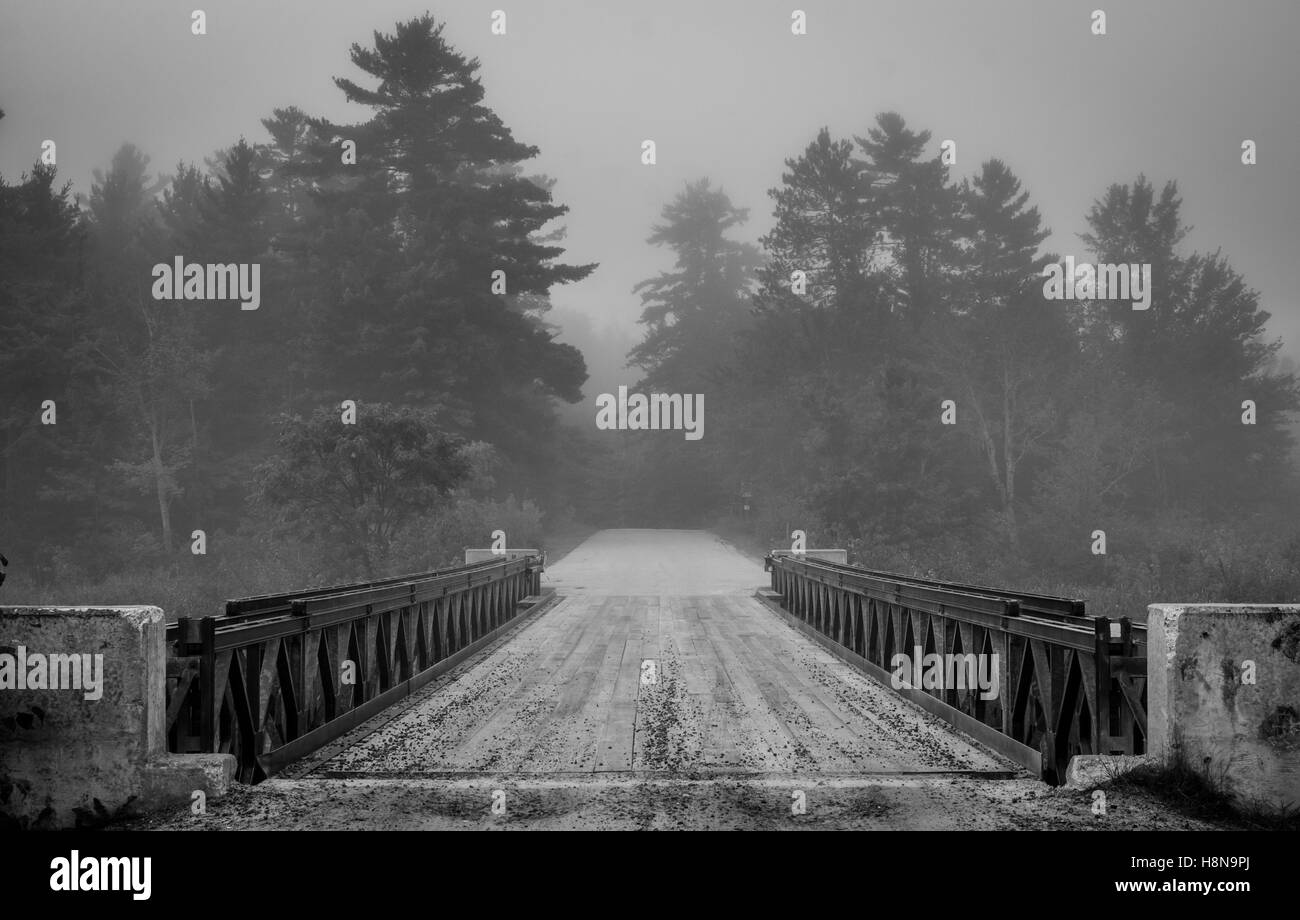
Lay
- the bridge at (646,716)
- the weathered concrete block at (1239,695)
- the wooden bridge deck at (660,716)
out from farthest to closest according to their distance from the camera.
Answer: the wooden bridge deck at (660,716), the bridge at (646,716), the weathered concrete block at (1239,695)

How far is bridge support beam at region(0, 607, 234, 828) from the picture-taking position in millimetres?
5453

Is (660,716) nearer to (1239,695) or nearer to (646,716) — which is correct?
(646,716)

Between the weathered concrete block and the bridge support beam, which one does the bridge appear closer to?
the bridge support beam

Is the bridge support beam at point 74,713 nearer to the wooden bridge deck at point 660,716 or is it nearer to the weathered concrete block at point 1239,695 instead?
the wooden bridge deck at point 660,716

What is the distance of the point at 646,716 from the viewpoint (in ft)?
28.8

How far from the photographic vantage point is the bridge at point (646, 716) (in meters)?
5.90

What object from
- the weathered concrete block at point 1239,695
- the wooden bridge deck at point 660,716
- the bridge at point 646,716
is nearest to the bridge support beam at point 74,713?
the bridge at point 646,716

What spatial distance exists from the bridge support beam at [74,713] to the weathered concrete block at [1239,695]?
5.75 meters

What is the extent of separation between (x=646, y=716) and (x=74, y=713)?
4.62 metres

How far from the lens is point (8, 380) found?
121 feet

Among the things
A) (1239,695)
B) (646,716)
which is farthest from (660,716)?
(1239,695)

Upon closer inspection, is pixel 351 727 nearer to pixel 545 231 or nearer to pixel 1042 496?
pixel 1042 496
